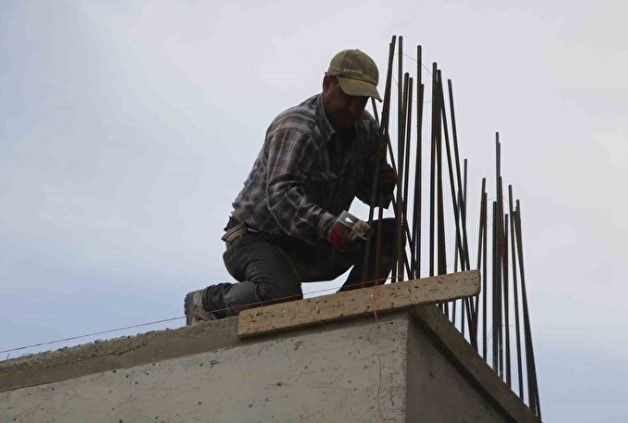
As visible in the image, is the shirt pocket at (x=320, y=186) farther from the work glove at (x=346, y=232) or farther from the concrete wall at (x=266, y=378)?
the concrete wall at (x=266, y=378)

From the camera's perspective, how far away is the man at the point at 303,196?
5.72 meters

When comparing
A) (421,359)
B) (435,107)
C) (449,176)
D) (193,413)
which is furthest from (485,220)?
(193,413)

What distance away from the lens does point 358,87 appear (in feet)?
19.3

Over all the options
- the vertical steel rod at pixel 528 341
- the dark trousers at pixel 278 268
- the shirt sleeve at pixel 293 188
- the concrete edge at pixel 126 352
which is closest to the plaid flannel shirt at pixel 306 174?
the shirt sleeve at pixel 293 188

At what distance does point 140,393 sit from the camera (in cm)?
544

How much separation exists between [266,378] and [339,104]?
1.68m

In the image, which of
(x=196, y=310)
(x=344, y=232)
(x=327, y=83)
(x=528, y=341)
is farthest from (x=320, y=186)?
(x=528, y=341)

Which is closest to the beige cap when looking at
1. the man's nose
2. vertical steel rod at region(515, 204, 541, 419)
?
the man's nose

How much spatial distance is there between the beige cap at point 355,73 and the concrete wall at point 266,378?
141 cm

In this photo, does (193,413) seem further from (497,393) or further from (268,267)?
(497,393)

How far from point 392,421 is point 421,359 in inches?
17.6

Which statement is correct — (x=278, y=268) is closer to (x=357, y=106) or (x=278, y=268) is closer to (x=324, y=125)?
(x=324, y=125)

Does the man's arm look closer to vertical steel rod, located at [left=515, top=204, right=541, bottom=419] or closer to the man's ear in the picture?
the man's ear

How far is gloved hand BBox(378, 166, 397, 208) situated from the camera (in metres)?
6.28
